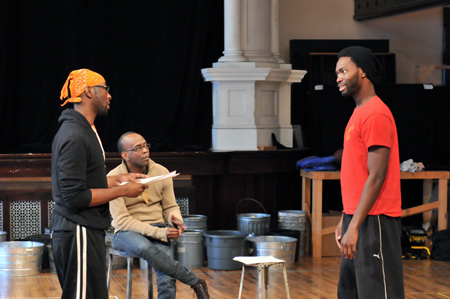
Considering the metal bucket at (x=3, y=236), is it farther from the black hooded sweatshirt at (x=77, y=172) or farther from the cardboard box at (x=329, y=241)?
the black hooded sweatshirt at (x=77, y=172)

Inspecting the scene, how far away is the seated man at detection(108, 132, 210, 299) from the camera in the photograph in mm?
4203

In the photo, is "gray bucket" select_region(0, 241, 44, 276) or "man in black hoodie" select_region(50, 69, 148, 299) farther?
"gray bucket" select_region(0, 241, 44, 276)

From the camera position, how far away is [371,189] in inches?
103

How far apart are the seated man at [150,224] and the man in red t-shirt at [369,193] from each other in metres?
1.68

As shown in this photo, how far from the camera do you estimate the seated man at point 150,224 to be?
420cm

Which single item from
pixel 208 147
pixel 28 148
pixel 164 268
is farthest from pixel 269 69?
pixel 164 268

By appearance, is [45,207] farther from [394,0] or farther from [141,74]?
[394,0]

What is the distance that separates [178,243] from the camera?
19.8 ft

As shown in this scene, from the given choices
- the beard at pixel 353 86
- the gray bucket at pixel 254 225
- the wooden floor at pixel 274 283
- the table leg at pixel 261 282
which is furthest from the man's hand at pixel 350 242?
the gray bucket at pixel 254 225

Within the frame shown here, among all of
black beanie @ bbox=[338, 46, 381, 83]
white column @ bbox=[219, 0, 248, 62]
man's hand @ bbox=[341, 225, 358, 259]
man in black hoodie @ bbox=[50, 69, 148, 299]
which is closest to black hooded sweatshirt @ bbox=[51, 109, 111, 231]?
man in black hoodie @ bbox=[50, 69, 148, 299]

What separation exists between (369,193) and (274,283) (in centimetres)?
298

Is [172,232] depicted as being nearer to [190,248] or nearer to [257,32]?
[190,248]

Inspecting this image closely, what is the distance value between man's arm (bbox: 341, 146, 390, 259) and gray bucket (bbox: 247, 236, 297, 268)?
335cm

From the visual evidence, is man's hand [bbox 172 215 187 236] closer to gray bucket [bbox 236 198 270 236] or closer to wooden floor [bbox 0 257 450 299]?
wooden floor [bbox 0 257 450 299]
